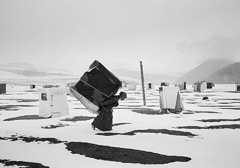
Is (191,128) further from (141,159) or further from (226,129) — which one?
(141,159)

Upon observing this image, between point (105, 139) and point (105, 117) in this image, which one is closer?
point (105, 139)

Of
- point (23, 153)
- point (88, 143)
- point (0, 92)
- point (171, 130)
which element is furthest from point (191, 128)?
point (0, 92)

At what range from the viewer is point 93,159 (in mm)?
5148

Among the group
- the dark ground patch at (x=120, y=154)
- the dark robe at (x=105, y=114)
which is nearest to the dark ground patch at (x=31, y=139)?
the dark ground patch at (x=120, y=154)

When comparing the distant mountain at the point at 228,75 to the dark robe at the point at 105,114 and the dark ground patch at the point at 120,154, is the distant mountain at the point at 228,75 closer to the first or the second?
the dark robe at the point at 105,114

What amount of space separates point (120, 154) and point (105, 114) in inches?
108

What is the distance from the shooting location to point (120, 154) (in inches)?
215

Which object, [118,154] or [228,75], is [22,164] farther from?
[228,75]

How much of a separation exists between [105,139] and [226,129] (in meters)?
4.35

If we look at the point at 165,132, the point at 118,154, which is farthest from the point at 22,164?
the point at 165,132

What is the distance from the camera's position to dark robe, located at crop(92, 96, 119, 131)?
8016 mm

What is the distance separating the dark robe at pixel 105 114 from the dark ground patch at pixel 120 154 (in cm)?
181

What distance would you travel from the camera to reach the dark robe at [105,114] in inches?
316

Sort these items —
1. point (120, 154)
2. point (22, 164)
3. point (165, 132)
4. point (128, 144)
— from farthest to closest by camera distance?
point (165, 132) < point (128, 144) < point (120, 154) < point (22, 164)
